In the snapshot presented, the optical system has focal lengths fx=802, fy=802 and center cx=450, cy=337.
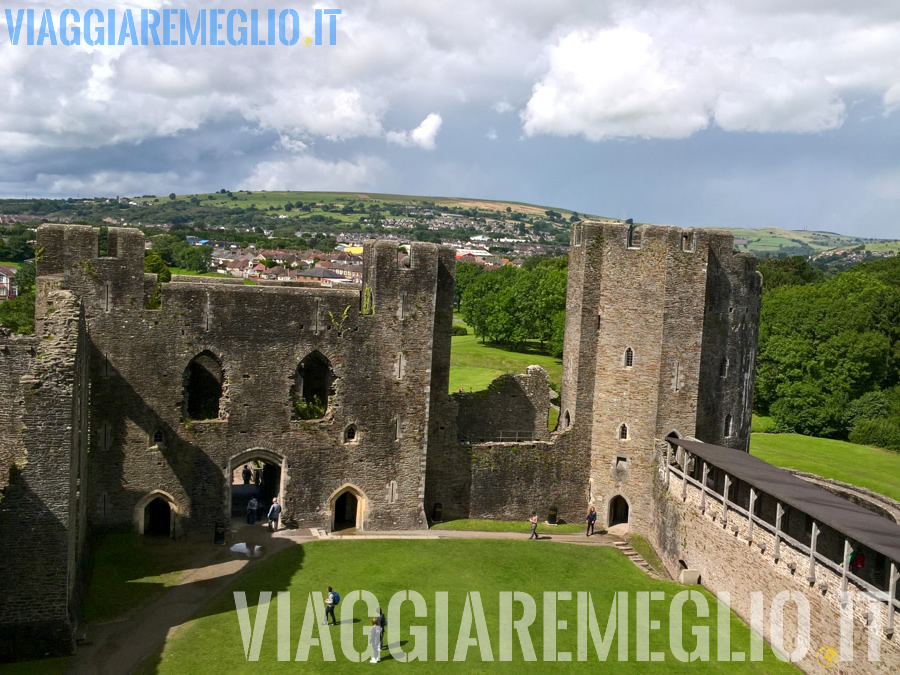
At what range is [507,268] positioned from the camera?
111375 millimetres

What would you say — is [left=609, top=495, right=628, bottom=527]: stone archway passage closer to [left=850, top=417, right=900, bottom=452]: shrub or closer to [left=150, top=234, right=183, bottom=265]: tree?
[left=850, top=417, right=900, bottom=452]: shrub

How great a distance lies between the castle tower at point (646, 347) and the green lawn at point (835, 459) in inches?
444

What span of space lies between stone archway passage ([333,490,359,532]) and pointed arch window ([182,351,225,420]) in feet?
18.3

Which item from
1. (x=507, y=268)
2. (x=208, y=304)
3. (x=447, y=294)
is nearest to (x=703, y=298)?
(x=447, y=294)

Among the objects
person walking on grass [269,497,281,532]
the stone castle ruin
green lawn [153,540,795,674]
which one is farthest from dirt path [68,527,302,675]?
the stone castle ruin

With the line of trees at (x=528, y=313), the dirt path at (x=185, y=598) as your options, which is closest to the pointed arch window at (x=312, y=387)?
the dirt path at (x=185, y=598)

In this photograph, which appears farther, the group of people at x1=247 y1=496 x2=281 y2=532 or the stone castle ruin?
the group of people at x1=247 y1=496 x2=281 y2=532

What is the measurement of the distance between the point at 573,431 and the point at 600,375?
95.9 inches

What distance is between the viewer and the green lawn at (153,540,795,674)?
1978 cm

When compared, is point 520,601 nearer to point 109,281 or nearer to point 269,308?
point 269,308

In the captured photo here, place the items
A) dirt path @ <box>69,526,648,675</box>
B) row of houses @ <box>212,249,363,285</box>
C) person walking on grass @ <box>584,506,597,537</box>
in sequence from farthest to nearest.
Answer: row of houses @ <box>212,249,363,285</box>
person walking on grass @ <box>584,506,597,537</box>
dirt path @ <box>69,526,648,675</box>

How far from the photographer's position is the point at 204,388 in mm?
29047

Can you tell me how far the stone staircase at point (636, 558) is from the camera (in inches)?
1064

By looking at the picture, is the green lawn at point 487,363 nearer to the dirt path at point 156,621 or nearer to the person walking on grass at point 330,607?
the dirt path at point 156,621
